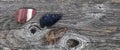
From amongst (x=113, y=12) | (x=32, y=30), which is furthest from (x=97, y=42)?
(x=32, y=30)

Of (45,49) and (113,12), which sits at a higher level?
(113,12)

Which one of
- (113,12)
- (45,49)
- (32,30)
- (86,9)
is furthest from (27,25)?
(113,12)

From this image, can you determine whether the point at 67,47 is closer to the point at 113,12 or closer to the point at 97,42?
the point at 97,42
